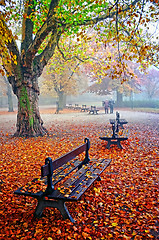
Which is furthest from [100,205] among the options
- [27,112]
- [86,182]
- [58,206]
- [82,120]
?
[82,120]

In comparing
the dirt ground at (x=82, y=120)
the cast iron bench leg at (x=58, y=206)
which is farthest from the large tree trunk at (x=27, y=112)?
the cast iron bench leg at (x=58, y=206)

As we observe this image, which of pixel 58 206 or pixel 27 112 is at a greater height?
pixel 27 112

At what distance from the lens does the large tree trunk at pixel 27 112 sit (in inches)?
411

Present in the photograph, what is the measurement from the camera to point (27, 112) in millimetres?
10453

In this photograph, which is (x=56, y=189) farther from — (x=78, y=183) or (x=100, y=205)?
(x=100, y=205)

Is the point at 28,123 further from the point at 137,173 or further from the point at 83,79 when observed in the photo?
the point at 83,79

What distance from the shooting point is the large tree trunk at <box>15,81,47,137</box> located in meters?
10.4

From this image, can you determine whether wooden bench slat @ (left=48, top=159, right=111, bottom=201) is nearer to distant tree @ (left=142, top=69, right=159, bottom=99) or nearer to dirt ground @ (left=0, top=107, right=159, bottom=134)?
dirt ground @ (left=0, top=107, right=159, bottom=134)

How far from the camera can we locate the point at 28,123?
34.6 ft

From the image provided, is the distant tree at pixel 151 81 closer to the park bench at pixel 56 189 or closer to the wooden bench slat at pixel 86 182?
the wooden bench slat at pixel 86 182

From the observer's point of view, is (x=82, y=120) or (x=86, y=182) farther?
(x=82, y=120)

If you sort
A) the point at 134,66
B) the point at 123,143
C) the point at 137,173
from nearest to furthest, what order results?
the point at 137,173 → the point at 123,143 → the point at 134,66

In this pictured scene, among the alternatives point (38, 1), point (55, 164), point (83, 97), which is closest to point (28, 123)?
point (38, 1)

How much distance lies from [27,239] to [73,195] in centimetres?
86
